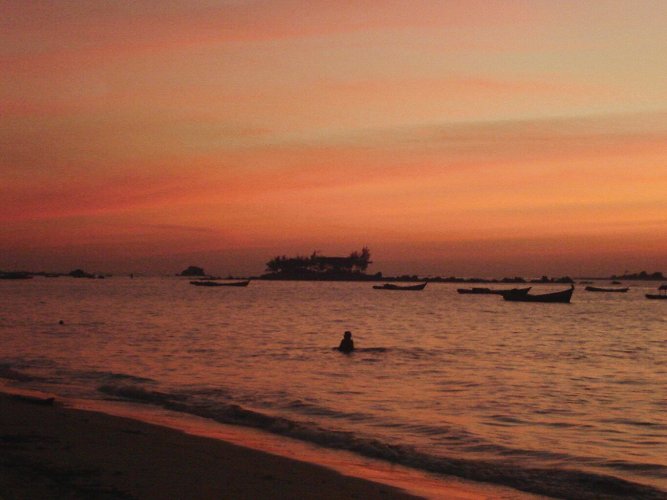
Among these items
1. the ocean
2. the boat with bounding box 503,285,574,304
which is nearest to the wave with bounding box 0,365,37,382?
the ocean

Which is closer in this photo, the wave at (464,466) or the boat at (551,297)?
the wave at (464,466)

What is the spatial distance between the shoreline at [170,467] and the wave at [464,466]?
0.46 meters

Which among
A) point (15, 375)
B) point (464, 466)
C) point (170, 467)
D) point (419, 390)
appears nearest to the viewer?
point (170, 467)

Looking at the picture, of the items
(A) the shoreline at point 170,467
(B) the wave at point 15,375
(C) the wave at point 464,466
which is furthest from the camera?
(B) the wave at point 15,375

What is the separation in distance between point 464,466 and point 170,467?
4963 millimetres

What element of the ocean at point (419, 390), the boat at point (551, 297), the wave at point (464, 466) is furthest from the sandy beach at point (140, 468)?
the boat at point (551, 297)

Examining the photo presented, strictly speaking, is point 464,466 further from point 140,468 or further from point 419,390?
point 419,390

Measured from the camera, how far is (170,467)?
397 inches

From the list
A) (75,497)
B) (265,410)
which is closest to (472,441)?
(265,410)

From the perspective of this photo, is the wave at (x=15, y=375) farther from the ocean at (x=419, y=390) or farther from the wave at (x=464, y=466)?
the wave at (x=464, y=466)

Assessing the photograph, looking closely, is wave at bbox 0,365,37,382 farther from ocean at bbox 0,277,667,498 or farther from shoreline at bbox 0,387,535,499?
shoreline at bbox 0,387,535,499

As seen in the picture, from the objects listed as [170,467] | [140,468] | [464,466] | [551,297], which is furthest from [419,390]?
[551,297]

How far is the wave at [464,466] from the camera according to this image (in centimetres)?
1074

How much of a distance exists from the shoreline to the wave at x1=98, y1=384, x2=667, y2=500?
463 mm
